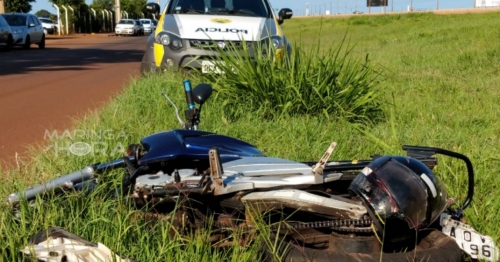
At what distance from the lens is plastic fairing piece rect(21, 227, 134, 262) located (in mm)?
2434

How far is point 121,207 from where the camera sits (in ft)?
10.3

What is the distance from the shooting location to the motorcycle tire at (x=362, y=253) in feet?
8.44

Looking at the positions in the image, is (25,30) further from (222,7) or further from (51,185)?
(51,185)

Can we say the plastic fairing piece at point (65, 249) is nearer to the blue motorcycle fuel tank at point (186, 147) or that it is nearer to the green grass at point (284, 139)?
the green grass at point (284, 139)

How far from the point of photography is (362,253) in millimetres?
2678

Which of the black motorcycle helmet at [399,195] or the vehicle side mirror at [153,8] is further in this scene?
the vehicle side mirror at [153,8]

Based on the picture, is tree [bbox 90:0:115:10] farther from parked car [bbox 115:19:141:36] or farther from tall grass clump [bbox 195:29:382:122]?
A: tall grass clump [bbox 195:29:382:122]

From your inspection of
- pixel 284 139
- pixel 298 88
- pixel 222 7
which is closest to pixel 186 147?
pixel 284 139

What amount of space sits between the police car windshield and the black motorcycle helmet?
706 cm

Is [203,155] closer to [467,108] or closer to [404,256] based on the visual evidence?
[404,256]

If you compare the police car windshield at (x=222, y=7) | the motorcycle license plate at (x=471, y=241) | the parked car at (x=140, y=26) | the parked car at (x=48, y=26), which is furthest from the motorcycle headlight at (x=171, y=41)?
the parked car at (x=140, y=26)

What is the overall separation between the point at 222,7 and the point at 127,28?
150 ft

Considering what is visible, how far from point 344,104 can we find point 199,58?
2402 mm

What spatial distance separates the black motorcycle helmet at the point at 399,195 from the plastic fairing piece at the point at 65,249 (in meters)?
0.95
